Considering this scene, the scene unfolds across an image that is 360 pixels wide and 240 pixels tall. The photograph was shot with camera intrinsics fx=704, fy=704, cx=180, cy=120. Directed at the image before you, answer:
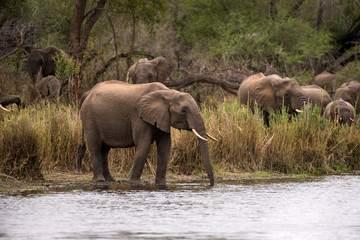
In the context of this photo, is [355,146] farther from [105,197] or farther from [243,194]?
[105,197]

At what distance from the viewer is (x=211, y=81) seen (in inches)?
851

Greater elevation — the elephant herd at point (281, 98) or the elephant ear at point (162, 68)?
the elephant ear at point (162, 68)

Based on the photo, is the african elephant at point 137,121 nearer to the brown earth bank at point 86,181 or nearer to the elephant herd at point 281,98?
the brown earth bank at point 86,181

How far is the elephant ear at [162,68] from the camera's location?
2273 cm

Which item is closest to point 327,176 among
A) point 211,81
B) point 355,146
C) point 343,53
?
point 355,146

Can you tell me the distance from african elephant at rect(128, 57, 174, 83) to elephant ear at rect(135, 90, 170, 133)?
37.1 ft

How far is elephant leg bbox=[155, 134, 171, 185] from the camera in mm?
11203

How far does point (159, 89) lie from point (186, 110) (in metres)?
0.86

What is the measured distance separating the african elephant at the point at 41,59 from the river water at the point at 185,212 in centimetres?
1191

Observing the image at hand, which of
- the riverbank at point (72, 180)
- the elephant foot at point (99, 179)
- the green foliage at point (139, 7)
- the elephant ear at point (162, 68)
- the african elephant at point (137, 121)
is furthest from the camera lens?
the elephant ear at point (162, 68)

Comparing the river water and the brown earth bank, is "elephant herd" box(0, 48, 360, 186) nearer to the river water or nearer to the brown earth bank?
the brown earth bank

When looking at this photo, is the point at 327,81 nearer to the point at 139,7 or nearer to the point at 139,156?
the point at 139,7

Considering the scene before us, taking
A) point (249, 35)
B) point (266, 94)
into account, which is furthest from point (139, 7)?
point (249, 35)

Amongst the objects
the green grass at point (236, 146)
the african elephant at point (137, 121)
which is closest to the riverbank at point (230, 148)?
the green grass at point (236, 146)
